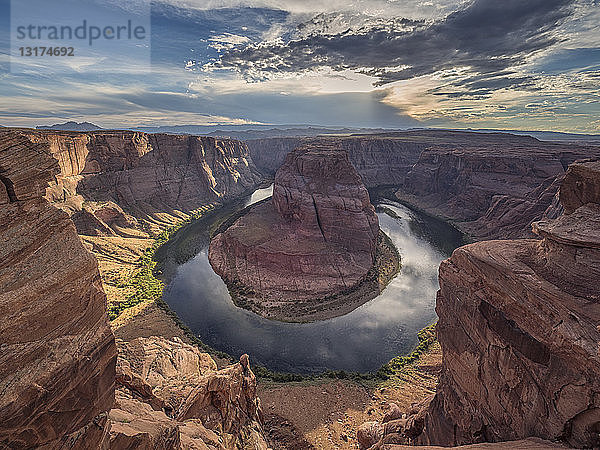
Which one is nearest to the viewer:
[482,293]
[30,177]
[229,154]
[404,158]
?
[30,177]

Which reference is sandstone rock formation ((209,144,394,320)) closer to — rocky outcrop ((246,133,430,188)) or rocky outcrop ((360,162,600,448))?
rocky outcrop ((360,162,600,448))

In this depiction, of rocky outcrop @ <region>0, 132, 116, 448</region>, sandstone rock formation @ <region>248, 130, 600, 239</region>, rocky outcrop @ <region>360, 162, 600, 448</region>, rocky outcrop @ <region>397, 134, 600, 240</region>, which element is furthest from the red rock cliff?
sandstone rock formation @ <region>248, 130, 600, 239</region>

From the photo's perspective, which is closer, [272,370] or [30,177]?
[30,177]

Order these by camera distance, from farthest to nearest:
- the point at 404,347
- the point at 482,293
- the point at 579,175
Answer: the point at 404,347 < the point at 579,175 < the point at 482,293

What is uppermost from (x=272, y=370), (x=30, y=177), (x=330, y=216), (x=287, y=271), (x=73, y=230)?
(x=30, y=177)

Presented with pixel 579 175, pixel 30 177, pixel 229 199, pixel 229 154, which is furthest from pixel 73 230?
pixel 229 154

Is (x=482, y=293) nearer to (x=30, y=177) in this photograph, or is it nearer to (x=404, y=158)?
(x=30, y=177)

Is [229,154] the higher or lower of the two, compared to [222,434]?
higher

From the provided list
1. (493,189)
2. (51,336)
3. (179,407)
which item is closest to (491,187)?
(493,189)
